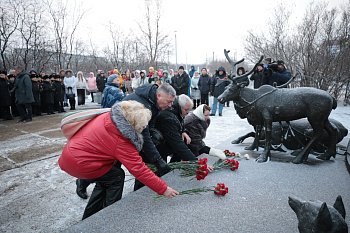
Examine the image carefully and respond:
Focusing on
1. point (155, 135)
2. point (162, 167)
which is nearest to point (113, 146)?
point (162, 167)

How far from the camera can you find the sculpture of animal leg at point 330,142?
316cm

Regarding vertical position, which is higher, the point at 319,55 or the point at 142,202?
the point at 319,55

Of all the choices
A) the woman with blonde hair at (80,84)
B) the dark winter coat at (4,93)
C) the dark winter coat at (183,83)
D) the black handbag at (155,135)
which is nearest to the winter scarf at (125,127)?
the black handbag at (155,135)

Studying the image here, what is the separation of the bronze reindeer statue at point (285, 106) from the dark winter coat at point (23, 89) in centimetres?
692

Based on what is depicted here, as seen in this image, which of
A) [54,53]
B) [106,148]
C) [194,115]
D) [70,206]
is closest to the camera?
[106,148]

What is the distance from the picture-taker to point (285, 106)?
312 centimetres

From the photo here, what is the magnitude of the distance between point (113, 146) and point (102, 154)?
15 centimetres

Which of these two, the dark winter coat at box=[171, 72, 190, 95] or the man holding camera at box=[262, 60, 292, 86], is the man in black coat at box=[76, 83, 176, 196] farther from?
the dark winter coat at box=[171, 72, 190, 95]

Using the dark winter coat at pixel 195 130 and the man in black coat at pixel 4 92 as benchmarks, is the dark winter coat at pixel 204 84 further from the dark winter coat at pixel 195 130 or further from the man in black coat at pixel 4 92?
the man in black coat at pixel 4 92

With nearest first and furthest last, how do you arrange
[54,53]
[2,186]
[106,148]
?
[106,148] < [2,186] < [54,53]

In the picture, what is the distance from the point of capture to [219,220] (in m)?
1.94

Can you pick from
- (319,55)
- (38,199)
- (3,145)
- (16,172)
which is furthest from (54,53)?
(319,55)

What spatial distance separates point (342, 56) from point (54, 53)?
13.6m

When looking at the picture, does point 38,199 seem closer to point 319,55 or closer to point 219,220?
point 219,220
